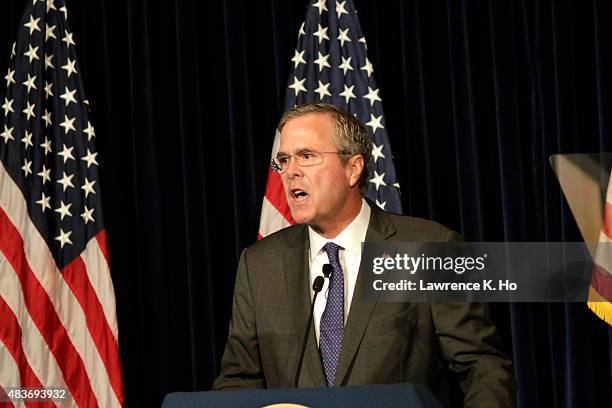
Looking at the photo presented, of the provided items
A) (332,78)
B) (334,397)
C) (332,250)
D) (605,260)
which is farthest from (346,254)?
(332,78)

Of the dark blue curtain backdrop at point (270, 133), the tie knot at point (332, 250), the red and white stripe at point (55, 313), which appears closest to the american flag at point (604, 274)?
the dark blue curtain backdrop at point (270, 133)

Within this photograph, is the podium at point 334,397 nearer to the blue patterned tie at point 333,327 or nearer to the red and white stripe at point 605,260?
the blue patterned tie at point 333,327

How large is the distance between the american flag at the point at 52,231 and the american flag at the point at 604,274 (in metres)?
1.94

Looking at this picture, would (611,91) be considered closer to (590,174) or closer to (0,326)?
(590,174)

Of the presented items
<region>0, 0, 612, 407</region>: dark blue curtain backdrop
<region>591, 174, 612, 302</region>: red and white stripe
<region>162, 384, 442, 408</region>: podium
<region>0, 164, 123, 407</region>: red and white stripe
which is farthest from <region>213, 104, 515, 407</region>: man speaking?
<region>0, 0, 612, 407</region>: dark blue curtain backdrop

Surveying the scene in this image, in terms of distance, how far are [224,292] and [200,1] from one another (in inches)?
54.2

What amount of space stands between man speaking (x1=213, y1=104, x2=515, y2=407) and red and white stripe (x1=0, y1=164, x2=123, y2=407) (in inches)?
51.0

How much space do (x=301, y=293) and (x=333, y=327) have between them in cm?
14

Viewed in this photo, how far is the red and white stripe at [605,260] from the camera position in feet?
10.7

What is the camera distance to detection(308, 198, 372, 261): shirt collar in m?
2.64

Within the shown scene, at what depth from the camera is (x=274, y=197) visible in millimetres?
3902

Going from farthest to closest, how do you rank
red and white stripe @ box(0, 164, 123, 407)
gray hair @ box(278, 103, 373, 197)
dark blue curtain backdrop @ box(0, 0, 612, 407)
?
dark blue curtain backdrop @ box(0, 0, 612, 407), red and white stripe @ box(0, 164, 123, 407), gray hair @ box(278, 103, 373, 197)

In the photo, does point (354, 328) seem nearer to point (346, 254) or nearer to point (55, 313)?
point (346, 254)

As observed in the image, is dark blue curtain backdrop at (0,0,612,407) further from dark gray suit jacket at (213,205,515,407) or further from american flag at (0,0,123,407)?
dark gray suit jacket at (213,205,515,407)
